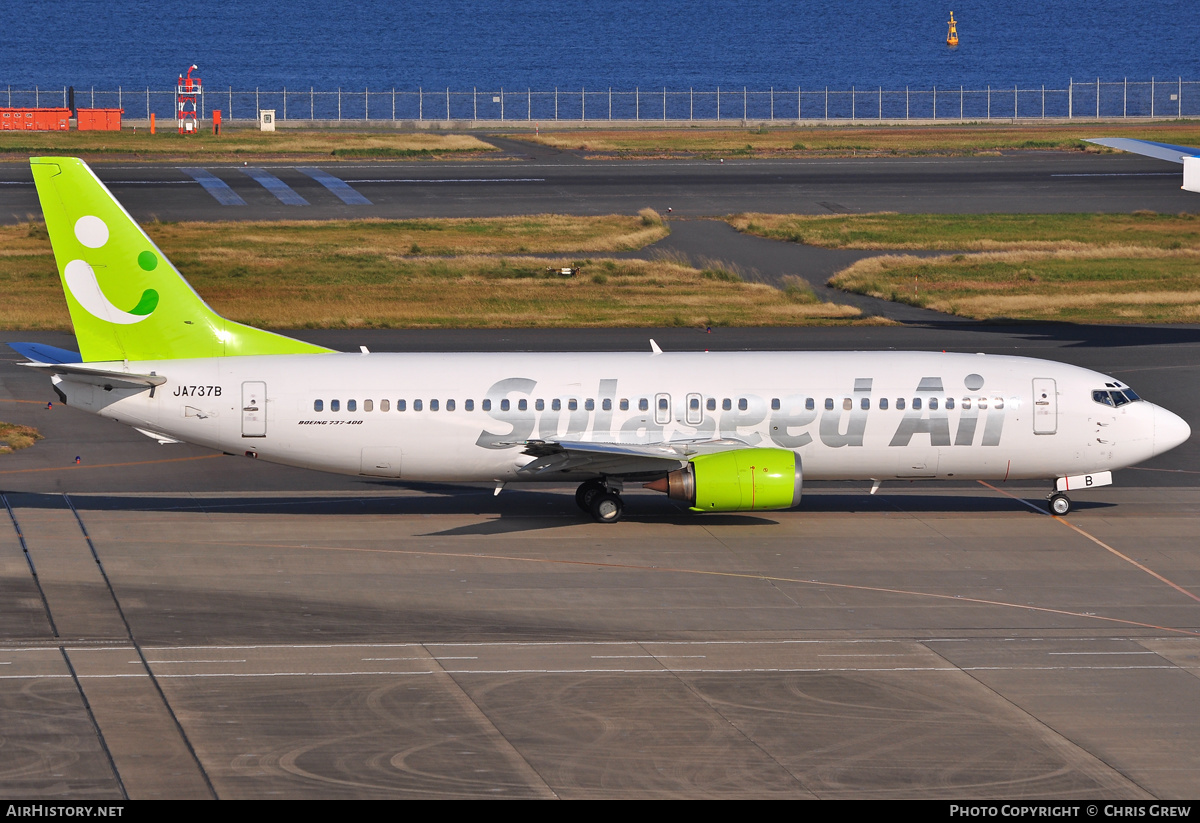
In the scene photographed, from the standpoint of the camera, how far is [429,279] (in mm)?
78375

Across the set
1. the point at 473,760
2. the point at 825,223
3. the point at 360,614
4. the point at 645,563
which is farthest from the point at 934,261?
the point at 473,760

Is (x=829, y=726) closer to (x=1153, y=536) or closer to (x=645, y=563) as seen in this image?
(x=645, y=563)

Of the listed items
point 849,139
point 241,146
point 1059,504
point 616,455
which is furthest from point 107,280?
point 849,139

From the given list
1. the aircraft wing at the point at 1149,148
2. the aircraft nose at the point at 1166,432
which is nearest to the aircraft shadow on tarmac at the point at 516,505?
the aircraft nose at the point at 1166,432

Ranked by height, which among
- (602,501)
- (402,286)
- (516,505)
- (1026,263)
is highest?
(1026,263)

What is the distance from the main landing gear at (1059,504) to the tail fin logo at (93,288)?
81.4 feet

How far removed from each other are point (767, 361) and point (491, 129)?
394 feet

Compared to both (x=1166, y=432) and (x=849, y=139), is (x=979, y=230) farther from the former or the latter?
(x=1166, y=432)

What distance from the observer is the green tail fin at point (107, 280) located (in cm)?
3747

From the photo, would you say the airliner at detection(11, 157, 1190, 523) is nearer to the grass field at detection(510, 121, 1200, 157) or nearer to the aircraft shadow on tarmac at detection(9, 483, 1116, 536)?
the aircraft shadow on tarmac at detection(9, 483, 1116, 536)

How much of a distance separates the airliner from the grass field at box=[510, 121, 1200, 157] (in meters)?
92.7

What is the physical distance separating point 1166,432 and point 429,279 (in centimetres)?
4672

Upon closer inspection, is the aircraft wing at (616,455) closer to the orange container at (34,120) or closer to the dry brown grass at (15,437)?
the dry brown grass at (15,437)

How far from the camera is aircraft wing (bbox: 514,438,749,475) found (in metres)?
37.1
